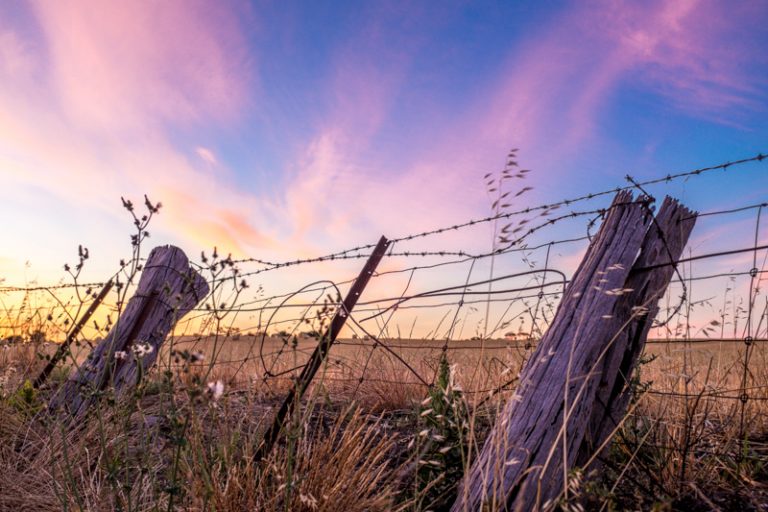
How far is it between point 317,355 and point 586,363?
1195mm

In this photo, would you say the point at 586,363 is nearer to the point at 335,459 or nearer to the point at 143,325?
the point at 335,459

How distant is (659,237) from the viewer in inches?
90.1

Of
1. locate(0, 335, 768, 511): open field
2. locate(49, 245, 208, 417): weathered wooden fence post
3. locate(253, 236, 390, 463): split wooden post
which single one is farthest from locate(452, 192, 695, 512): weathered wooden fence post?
locate(49, 245, 208, 417): weathered wooden fence post

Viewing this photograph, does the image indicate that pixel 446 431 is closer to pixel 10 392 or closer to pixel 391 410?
Answer: pixel 391 410

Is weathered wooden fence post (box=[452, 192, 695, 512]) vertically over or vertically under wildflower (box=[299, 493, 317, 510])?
over

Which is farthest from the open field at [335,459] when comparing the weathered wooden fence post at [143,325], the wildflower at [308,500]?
the weathered wooden fence post at [143,325]

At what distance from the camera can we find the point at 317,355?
2.64 m

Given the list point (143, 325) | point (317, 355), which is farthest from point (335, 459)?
point (143, 325)

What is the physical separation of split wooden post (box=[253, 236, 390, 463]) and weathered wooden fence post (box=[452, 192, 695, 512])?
2.86 feet

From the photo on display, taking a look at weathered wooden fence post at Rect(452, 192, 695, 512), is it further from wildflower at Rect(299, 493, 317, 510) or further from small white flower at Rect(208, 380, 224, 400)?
small white flower at Rect(208, 380, 224, 400)

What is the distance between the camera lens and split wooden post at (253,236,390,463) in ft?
8.61

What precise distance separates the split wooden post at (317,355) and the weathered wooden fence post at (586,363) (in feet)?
2.86

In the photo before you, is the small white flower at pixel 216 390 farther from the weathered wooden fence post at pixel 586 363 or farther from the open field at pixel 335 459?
the weathered wooden fence post at pixel 586 363

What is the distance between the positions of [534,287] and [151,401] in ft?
11.1
